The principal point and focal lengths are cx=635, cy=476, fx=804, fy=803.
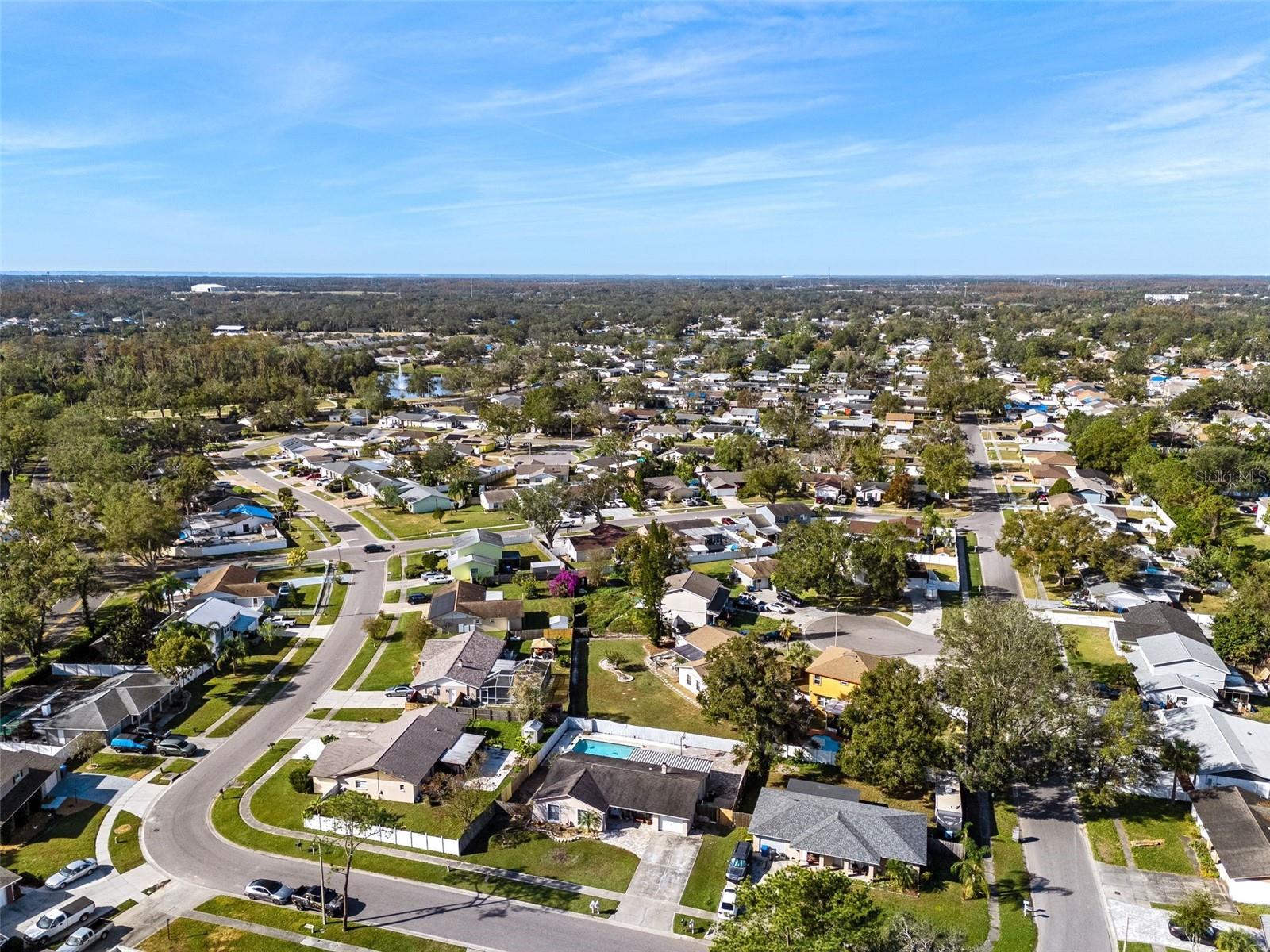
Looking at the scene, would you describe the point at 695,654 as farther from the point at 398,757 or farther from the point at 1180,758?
the point at 1180,758

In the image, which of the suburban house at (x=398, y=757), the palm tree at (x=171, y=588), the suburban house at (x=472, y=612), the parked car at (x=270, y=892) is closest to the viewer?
the parked car at (x=270, y=892)

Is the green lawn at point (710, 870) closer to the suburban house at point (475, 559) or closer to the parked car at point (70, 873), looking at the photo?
the parked car at point (70, 873)

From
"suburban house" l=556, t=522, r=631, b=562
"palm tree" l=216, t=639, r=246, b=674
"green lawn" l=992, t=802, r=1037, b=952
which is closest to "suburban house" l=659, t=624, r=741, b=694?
"suburban house" l=556, t=522, r=631, b=562

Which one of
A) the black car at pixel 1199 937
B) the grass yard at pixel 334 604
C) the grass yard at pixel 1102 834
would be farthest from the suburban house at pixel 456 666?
the black car at pixel 1199 937

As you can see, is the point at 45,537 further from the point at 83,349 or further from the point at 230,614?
the point at 83,349

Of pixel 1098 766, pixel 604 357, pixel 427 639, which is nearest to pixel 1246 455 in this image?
pixel 1098 766

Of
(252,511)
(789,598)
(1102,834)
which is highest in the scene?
(252,511)

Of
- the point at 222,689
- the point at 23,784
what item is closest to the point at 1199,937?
the point at 23,784

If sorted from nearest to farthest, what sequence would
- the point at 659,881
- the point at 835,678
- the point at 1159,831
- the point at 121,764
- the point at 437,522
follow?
the point at 659,881, the point at 1159,831, the point at 121,764, the point at 835,678, the point at 437,522
